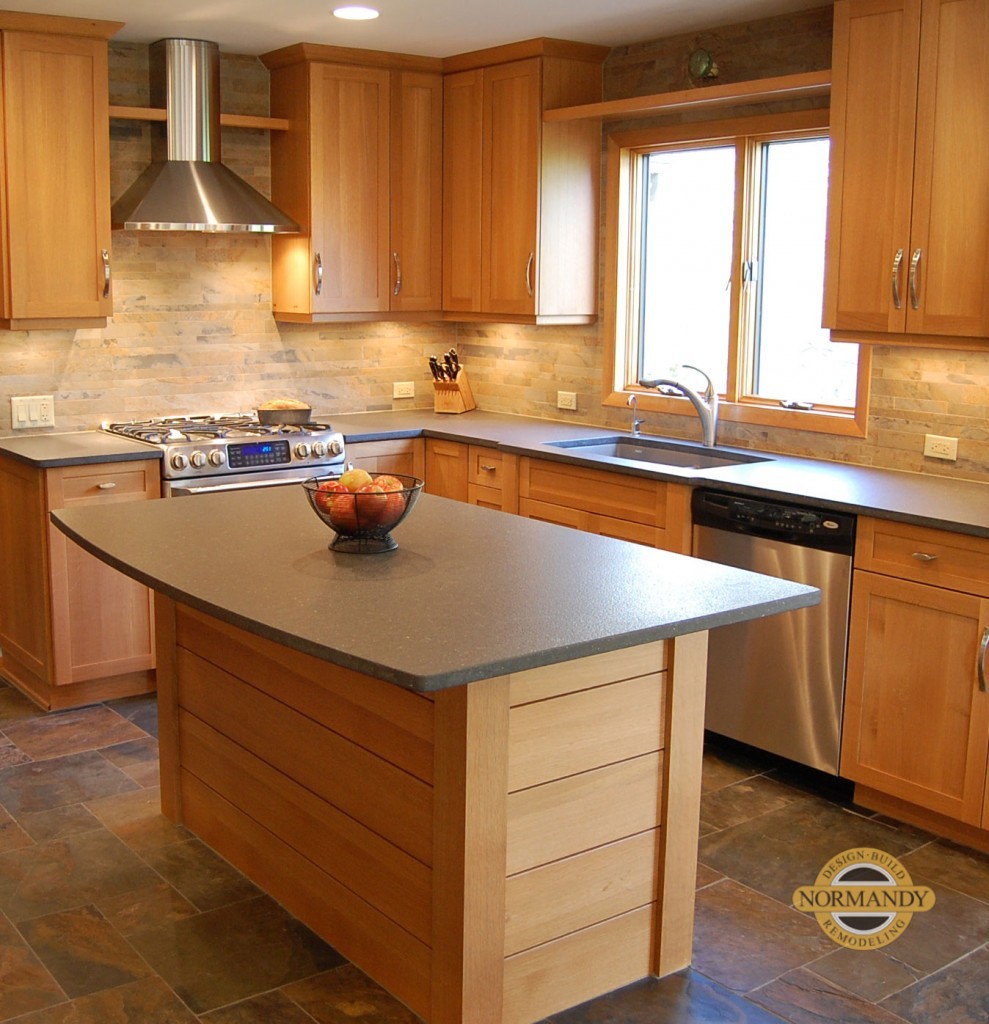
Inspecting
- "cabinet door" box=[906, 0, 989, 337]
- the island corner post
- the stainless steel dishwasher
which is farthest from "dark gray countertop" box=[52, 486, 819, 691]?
"cabinet door" box=[906, 0, 989, 337]

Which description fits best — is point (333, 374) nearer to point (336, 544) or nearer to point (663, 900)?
point (336, 544)

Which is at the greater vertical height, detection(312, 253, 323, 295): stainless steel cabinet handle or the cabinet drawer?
detection(312, 253, 323, 295): stainless steel cabinet handle

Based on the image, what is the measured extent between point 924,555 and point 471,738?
1.72 m

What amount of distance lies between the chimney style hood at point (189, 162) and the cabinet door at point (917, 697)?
9.11 ft

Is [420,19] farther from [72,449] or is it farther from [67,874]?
[67,874]

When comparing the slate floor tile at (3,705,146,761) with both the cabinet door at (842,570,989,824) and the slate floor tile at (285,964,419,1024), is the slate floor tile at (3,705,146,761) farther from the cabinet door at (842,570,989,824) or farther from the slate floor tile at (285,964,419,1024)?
the cabinet door at (842,570,989,824)

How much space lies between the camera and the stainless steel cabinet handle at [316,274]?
525 centimetres

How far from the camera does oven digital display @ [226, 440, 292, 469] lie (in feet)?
15.7

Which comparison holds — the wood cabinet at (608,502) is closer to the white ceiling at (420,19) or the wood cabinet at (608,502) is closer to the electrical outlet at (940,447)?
the electrical outlet at (940,447)

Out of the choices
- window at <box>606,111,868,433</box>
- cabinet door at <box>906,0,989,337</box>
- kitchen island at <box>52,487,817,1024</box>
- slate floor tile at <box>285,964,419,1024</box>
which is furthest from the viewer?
window at <box>606,111,868,433</box>

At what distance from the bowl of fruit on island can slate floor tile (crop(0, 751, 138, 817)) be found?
1.46 metres

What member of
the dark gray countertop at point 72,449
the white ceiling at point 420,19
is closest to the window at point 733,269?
the white ceiling at point 420,19

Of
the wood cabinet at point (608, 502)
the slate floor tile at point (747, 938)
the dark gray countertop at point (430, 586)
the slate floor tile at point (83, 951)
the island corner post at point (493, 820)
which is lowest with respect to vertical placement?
the slate floor tile at point (83, 951)

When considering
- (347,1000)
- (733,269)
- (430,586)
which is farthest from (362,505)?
(733,269)
